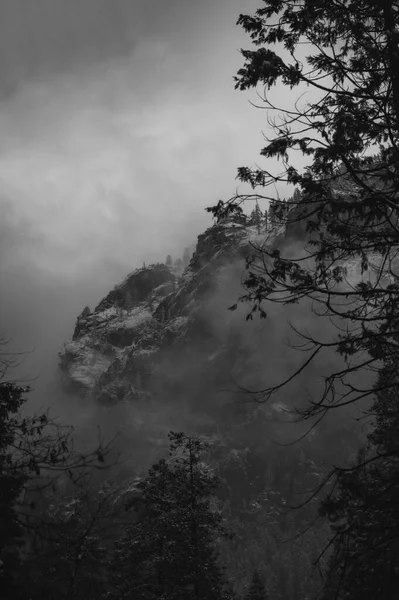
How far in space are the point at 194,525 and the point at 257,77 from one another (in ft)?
57.5

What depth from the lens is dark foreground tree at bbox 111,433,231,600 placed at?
17.8 metres

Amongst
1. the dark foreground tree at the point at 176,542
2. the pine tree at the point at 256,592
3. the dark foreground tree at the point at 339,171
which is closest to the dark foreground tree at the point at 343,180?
the dark foreground tree at the point at 339,171

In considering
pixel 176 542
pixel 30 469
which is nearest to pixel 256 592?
pixel 176 542

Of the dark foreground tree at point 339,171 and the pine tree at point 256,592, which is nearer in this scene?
the dark foreground tree at point 339,171

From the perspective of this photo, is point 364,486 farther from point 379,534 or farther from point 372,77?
point 372,77

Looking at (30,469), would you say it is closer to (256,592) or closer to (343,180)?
A: (343,180)

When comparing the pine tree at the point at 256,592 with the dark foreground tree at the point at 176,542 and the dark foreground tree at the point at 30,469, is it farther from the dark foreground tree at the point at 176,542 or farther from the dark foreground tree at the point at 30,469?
the dark foreground tree at the point at 30,469

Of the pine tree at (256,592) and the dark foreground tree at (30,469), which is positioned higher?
the pine tree at (256,592)

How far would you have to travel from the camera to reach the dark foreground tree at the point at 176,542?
17.8 metres

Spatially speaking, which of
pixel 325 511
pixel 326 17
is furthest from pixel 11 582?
pixel 326 17

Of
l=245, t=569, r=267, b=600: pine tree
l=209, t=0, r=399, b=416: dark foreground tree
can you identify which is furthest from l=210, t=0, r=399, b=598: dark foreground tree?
l=245, t=569, r=267, b=600: pine tree

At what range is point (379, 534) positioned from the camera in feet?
14.9

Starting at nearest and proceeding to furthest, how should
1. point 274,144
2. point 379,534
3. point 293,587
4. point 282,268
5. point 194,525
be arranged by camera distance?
point 379,534 → point 282,268 → point 274,144 → point 194,525 → point 293,587

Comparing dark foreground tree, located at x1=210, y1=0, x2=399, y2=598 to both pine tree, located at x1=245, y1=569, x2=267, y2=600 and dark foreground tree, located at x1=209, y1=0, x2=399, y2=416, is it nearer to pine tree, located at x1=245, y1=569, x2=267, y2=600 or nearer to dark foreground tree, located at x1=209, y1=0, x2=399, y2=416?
dark foreground tree, located at x1=209, y1=0, x2=399, y2=416
